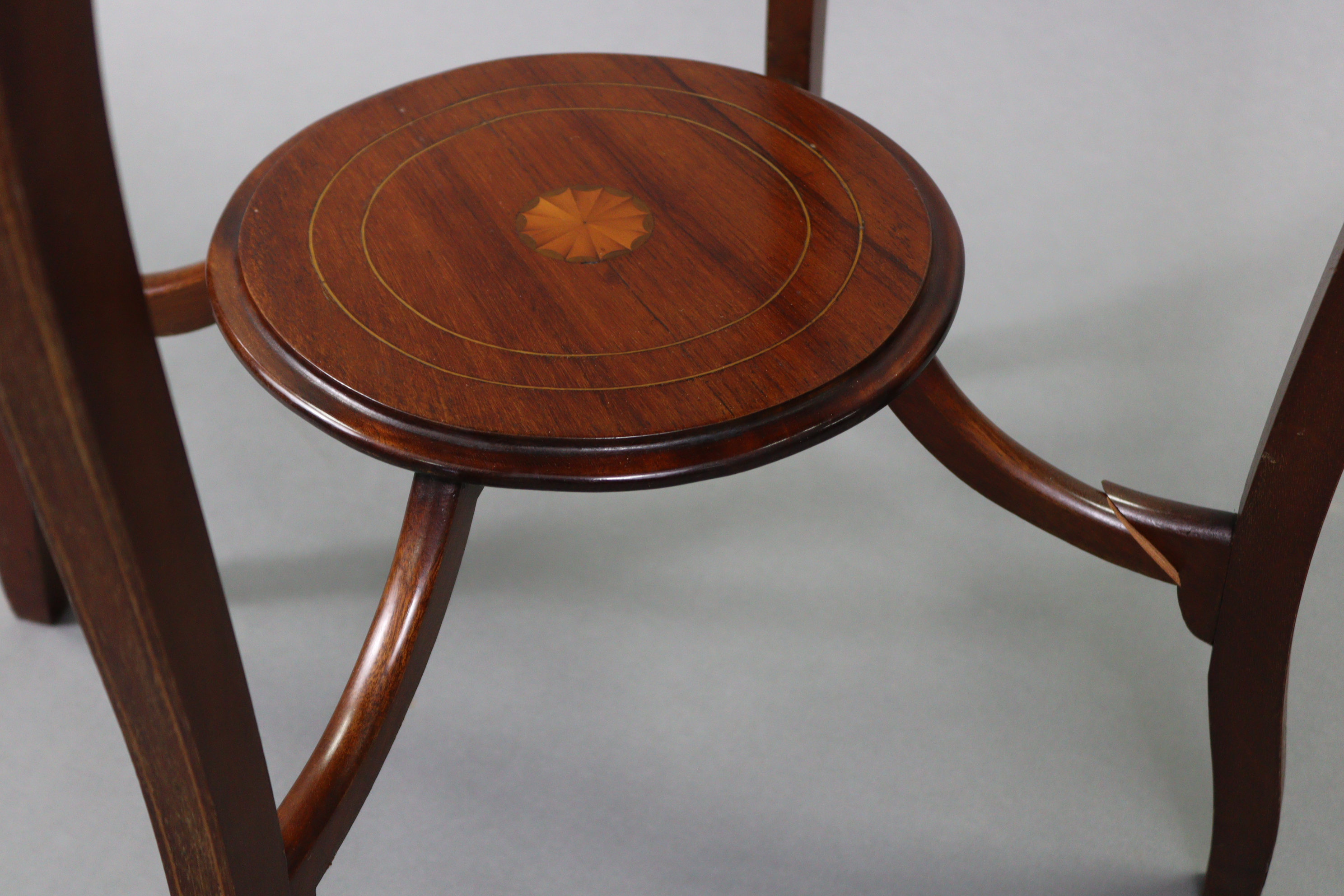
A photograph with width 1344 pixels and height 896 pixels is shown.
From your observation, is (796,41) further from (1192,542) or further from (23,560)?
(23,560)

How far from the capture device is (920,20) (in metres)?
2.38

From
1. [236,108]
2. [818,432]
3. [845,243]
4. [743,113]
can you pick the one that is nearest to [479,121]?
[743,113]

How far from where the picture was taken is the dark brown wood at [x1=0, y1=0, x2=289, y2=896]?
469 mm

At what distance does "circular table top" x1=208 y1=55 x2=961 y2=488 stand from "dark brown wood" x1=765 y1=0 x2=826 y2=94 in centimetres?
13

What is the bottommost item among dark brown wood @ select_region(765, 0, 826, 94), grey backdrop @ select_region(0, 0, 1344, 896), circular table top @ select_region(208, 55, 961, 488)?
grey backdrop @ select_region(0, 0, 1344, 896)

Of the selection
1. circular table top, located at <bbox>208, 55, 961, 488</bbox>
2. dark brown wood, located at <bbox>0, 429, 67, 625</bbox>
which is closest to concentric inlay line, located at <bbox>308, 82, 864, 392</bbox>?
circular table top, located at <bbox>208, 55, 961, 488</bbox>

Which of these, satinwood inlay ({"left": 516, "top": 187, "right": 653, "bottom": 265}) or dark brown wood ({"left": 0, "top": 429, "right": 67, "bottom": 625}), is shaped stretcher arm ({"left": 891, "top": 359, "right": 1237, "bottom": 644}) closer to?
satinwood inlay ({"left": 516, "top": 187, "right": 653, "bottom": 265})

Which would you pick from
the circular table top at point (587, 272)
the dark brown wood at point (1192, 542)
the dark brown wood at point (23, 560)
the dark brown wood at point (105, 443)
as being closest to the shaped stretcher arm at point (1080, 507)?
the dark brown wood at point (1192, 542)

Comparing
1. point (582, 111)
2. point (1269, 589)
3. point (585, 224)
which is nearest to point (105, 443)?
point (585, 224)

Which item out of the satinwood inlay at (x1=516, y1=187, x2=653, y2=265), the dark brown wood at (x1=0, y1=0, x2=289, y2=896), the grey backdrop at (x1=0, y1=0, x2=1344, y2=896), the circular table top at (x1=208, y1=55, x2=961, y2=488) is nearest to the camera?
the dark brown wood at (x1=0, y1=0, x2=289, y2=896)

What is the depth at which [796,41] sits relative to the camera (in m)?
1.26

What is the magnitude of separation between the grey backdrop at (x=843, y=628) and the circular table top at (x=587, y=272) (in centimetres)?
50

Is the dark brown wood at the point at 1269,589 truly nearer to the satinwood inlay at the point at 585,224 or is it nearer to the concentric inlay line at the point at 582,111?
the concentric inlay line at the point at 582,111

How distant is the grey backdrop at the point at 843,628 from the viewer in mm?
1152
